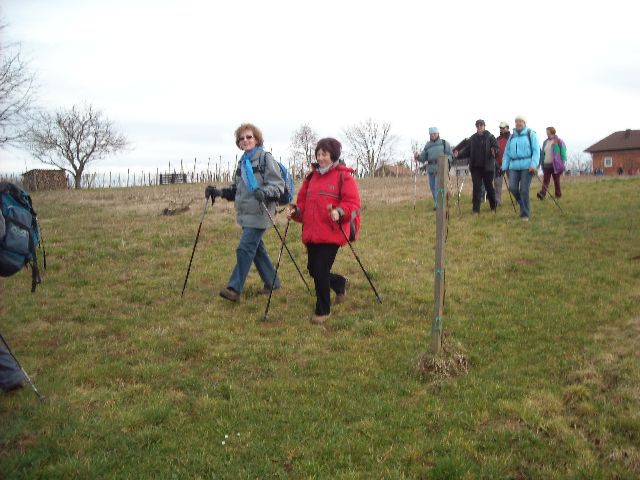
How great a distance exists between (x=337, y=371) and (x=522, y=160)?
30.1 ft

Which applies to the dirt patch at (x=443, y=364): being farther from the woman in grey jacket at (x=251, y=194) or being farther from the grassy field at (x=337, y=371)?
the woman in grey jacket at (x=251, y=194)

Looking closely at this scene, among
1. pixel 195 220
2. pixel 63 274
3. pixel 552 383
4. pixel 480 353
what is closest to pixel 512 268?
pixel 480 353

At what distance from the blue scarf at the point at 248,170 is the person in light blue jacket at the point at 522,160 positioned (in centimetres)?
Result: 752

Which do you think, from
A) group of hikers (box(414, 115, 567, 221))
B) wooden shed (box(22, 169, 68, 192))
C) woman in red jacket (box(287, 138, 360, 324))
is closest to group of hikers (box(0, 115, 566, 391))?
woman in red jacket (box(287, 138, 360, 324))

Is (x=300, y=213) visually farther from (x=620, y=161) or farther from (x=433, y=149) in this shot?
(x=620, y=161)

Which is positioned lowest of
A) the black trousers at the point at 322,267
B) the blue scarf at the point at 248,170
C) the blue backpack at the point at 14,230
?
the black trousers at the point at 322,267

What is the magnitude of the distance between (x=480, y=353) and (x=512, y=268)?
3.92 metres

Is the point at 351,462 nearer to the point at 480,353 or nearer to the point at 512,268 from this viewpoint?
the point at 480,353

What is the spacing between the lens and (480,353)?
6320mm

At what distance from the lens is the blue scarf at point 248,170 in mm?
7883

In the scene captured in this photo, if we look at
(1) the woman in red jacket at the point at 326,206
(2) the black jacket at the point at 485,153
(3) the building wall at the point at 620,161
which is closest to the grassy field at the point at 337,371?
(1) the woman in red jacket at the point at 326,206

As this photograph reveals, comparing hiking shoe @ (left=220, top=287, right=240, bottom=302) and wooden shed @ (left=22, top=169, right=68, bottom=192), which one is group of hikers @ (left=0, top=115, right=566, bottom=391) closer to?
hiking shoe @ (left=220, top=287, right=240, bottom=302)

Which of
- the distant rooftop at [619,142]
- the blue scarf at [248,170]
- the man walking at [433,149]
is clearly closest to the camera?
the blue scarf at [248,170]

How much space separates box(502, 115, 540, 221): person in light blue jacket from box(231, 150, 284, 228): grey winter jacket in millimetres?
7312
